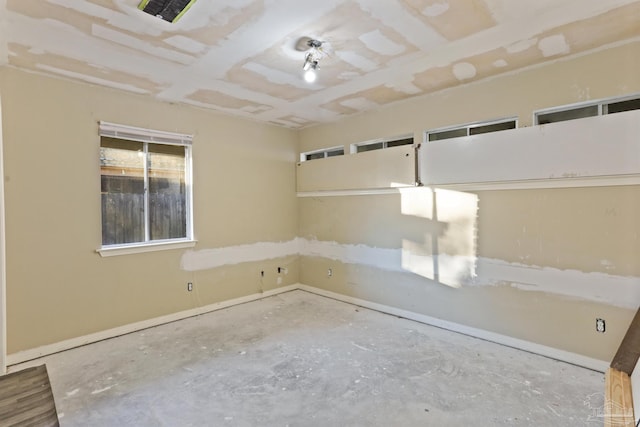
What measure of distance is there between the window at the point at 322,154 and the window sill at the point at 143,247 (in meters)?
2.34

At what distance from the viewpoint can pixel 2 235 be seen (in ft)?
9.09

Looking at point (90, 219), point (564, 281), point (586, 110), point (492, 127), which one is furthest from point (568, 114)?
point (90, 219)

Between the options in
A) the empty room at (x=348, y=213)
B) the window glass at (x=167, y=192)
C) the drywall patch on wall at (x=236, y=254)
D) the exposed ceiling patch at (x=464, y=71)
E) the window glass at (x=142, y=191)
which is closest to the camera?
the empty room at (x=348, y=213)

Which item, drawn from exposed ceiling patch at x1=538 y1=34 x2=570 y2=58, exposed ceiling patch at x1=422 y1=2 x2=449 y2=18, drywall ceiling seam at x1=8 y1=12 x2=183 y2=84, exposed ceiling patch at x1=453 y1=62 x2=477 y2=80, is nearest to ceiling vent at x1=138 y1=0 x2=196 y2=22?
drywall ceiling seam at x1=8 y1=12 x2=183 y2=84

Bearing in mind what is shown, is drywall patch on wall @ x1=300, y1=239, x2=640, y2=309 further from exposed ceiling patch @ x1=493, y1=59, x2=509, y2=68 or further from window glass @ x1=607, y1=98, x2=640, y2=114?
exposed ceiling patch @ x1=493, y1=59, x2=509, y2=68

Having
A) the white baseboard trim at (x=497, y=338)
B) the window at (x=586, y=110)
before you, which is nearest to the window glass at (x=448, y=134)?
the window at (x=586, y=110)

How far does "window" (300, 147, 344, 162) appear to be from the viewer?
5.02 m

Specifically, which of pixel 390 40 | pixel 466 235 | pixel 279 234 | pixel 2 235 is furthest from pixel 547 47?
pixel 2 235

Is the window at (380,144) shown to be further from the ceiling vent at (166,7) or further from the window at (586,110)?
the ceiling vent at (166,7)

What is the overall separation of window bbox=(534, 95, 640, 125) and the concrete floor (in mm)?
2254

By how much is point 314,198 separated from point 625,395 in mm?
4068

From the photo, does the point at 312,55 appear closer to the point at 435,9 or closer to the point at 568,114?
the point at 435,9

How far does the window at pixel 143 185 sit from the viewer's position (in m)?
3.63

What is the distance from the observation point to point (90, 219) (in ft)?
11.3
